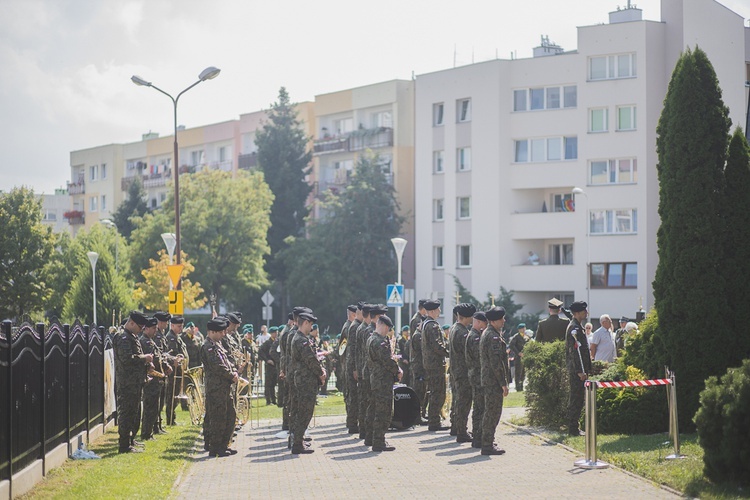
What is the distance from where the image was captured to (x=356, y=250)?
67.2 meters

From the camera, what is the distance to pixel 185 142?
299 feet

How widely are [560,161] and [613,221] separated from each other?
4118 mm

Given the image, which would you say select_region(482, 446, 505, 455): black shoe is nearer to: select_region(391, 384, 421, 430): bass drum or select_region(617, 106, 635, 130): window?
select_region(391, 384, 421, 430): bass drum

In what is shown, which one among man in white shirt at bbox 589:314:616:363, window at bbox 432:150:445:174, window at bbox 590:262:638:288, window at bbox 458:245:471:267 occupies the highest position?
window at bbox 432:150:445:174

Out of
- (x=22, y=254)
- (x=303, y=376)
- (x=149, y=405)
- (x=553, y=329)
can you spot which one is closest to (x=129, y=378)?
(x=149, y=405)

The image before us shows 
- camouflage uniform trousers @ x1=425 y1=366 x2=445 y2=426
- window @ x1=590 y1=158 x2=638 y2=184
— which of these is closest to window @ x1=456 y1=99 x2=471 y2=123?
window @ x1=590 y1=158 x2=638 y2=184

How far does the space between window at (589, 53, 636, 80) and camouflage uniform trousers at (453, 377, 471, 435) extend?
4031 centimetres

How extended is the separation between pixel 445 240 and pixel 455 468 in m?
48.3

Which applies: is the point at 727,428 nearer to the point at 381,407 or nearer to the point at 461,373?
the point at 381,407

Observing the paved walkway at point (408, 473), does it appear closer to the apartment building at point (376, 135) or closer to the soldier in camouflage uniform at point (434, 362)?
the soldier in camouflage uniform at point (434, 362)

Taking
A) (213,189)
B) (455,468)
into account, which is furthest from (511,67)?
(455,468)

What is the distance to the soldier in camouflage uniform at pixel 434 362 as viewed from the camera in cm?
1930

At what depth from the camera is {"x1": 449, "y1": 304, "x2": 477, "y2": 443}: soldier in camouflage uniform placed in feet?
58.5

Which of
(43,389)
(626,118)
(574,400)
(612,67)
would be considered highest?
(612,67)
